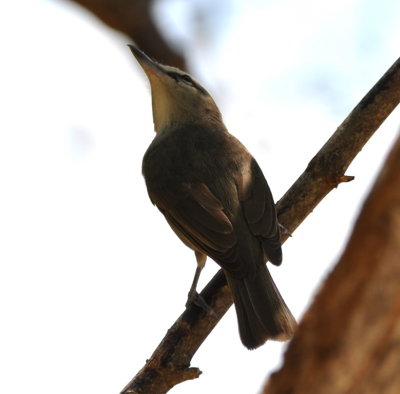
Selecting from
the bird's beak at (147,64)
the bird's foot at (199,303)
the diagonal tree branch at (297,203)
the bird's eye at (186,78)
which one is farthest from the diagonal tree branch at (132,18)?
the bird's foot at (199,303)

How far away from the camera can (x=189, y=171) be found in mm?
5727

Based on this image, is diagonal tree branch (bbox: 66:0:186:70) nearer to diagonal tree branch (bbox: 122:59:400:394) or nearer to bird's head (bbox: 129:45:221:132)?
bird's head (bbox: 129:45:221:132)

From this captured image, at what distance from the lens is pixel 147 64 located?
6.29m

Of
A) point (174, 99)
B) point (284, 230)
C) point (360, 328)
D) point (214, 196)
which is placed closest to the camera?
point (360, 328)

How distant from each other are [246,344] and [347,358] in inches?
109

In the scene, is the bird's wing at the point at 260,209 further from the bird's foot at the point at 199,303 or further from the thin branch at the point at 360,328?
the thin branch at the point at 360,328

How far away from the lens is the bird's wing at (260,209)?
504 centimetres

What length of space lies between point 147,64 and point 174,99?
1.25ft

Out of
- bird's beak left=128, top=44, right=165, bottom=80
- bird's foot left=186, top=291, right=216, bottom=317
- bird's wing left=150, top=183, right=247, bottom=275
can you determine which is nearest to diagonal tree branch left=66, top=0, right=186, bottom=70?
bird's beak left=128, top=44, right=165, bottom=80

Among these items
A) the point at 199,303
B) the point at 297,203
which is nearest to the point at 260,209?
the point at 297,203

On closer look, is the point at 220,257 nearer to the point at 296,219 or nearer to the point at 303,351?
the point at 296,219

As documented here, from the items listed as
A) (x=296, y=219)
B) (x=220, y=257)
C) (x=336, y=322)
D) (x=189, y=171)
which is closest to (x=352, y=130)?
(x=296, y=219)

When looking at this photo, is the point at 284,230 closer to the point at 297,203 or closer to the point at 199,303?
the point at 297,203

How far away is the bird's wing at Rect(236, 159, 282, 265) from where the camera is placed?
5043mm
